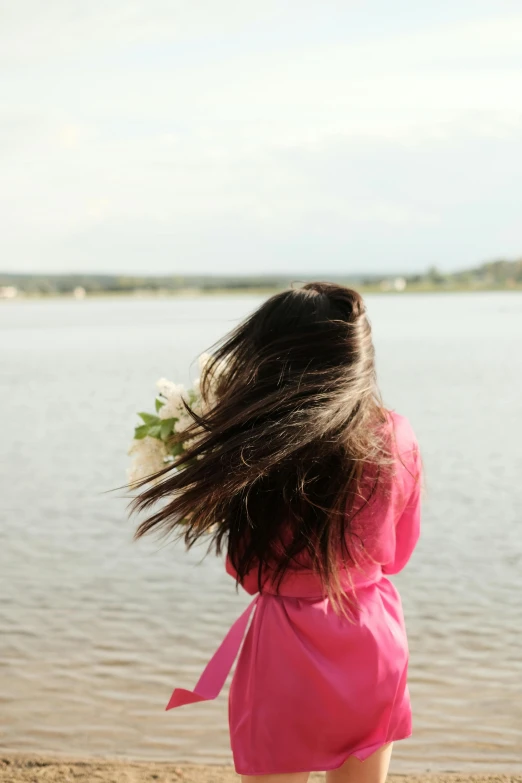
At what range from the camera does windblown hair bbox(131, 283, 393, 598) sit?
1.97 meters

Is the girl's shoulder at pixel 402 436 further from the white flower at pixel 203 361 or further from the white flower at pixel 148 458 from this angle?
the white flower at pixel 148 458

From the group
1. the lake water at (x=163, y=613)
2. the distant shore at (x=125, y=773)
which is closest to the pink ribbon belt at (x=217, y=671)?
the distant shore at (x=125, y=773)

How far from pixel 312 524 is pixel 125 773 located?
1867 millimetres

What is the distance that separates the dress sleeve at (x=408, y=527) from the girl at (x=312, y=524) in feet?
0.09

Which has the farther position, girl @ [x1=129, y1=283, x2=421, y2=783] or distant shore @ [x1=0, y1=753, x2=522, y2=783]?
distant shore @ [x1=0, y1=753, x2=522, y2=783]

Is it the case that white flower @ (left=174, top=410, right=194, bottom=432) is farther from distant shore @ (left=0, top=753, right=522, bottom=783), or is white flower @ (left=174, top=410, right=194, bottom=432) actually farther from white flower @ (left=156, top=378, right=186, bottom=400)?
distant shore @ (left=0, top=753, right=522, bottom=783)

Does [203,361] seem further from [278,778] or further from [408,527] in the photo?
[278,778]

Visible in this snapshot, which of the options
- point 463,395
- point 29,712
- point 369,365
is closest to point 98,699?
point 29,712

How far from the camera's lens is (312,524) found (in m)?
2.00

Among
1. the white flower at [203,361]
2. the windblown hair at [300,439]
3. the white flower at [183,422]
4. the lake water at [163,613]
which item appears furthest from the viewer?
the lake water at [163,613]

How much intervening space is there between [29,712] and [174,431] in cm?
210

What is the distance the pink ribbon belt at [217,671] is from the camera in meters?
2.14

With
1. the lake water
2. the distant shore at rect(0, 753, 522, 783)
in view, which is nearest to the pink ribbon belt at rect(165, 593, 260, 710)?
the distant shore at rect(0, 753, 522, 783)

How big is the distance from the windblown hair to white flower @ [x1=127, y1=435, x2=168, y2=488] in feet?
1.57
